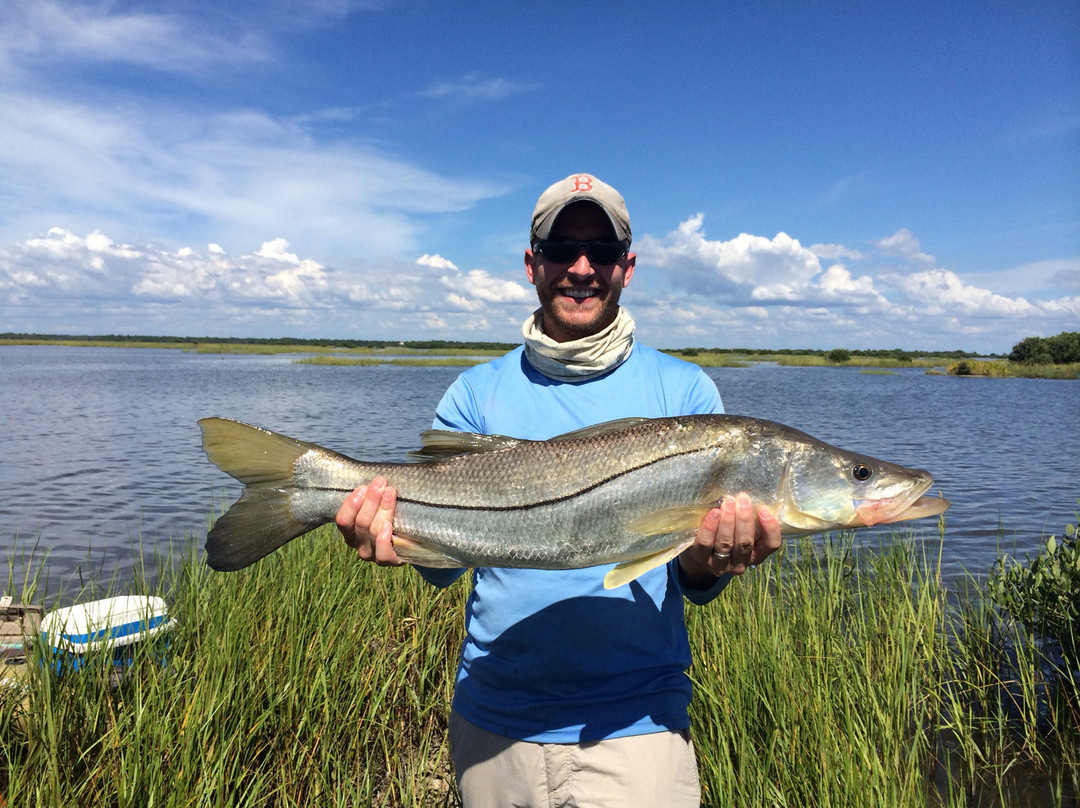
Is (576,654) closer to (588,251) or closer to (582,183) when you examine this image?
(588,251)

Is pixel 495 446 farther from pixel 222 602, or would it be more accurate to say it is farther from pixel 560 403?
pixel 222 602

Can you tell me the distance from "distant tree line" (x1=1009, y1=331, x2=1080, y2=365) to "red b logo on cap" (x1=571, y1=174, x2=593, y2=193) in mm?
93342

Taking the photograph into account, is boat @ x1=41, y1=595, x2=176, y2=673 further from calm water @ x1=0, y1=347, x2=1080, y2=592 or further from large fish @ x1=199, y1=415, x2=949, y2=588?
large fish @ x1=199, y1=415, x2=949, y2=588

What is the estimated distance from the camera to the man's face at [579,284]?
334 cm

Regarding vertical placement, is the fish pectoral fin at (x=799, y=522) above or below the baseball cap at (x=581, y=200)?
below

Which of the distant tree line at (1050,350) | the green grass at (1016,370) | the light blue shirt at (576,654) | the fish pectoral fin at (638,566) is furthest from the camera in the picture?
the distant tree line at (1050,350)

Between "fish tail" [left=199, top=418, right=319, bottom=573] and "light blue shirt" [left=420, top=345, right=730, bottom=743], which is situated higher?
"fish tail" [left=199, top=418, right=319, bottom=573]

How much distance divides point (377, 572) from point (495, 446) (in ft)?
14.1

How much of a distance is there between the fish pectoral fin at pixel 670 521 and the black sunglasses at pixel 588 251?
1.29m

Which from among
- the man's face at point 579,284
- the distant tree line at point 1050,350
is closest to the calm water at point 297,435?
the man's face at point 579,284

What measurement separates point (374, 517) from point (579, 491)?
36.4 inches

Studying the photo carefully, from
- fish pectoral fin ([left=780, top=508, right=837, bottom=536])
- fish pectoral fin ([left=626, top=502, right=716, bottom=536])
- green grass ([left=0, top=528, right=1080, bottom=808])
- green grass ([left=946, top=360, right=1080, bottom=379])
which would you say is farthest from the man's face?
green grass ([left=946, top=360, right=1080, bottom=379])

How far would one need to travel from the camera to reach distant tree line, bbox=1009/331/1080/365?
78938 mm

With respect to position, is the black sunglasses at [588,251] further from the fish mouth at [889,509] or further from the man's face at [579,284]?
the fish mouth at [889,509]
